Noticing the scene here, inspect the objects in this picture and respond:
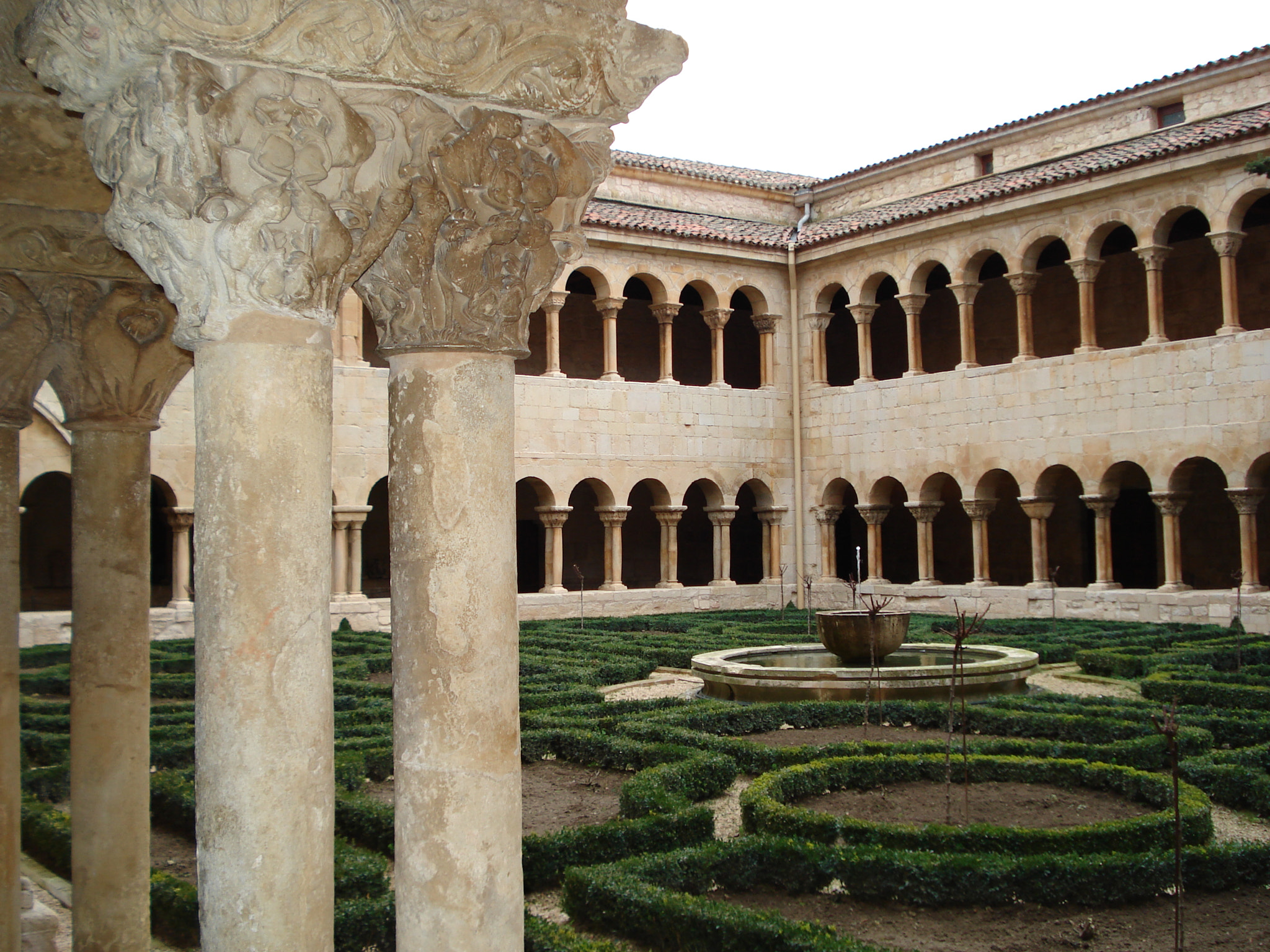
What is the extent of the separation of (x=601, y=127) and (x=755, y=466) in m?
21.8

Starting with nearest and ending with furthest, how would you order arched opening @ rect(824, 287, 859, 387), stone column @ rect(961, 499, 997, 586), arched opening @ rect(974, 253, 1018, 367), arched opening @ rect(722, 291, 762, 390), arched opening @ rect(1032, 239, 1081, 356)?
1. stone column @ rect(961, 499, 997, 586)
2. arched opening @ rect(1032, 239, 1081, 356)
3. arched opening @ rect(974, 253, 1018, 367)
4. arched opening @ rect(824, 287, 859, 387)
5. arched opening @ rect(722, 291, 762, 390)

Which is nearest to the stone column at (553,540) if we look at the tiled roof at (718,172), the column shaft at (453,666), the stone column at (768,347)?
the stone column at (768,347)

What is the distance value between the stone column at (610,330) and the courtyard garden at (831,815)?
10.7 meters

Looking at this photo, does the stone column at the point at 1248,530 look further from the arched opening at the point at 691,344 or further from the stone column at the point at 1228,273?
the arched opening at the point at 691,344

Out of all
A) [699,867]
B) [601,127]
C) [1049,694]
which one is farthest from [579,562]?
[601,127]

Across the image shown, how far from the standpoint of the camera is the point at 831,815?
7.45 metres

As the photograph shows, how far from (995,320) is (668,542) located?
9.00m

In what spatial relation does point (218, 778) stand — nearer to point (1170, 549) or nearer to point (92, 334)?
point (92, 334)

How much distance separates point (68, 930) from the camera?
6469 millimetres

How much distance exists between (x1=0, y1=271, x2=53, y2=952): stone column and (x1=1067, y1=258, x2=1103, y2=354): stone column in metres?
19.5

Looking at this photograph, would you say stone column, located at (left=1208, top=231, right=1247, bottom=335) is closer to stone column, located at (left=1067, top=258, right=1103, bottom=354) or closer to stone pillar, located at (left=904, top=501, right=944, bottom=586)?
stone column, located at (left=1067, top=258, right=1103, bottom=354)

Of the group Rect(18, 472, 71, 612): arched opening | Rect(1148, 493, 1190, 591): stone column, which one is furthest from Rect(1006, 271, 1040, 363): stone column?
Rect(18, 472, 71, 612): arched opening

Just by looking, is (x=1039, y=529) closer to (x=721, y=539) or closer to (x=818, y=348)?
(x=818, y=348)

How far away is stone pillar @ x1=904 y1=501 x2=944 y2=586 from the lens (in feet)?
77.8
